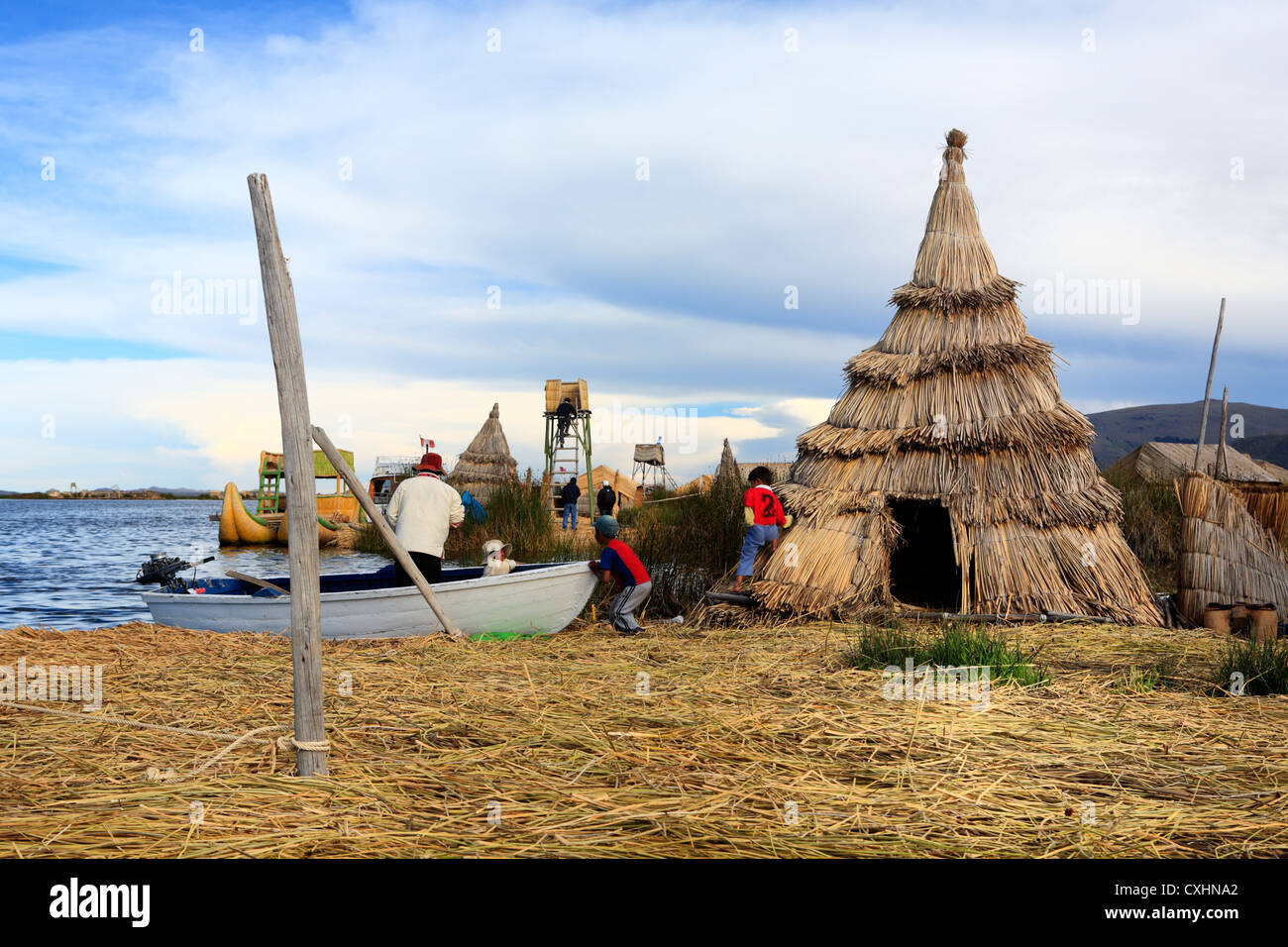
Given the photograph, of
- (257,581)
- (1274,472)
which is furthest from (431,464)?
(1274,472)

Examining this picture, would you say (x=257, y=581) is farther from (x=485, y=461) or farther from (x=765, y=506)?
(x=485, y=461)

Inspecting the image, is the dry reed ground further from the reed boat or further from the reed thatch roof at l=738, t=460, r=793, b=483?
the reed boat

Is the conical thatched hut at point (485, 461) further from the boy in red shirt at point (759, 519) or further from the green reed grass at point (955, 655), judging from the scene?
the green reed grass at point (955, 655)

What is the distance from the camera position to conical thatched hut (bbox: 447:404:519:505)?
1106 inches

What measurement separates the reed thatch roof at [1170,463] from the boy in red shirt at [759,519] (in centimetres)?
1226

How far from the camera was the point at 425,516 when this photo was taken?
8.04 m

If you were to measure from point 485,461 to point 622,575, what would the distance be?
20518 millimetres

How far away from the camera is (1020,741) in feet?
14.5

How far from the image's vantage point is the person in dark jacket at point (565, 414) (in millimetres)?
26219

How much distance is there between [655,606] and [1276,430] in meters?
51.3

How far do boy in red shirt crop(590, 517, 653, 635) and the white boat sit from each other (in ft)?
0.71

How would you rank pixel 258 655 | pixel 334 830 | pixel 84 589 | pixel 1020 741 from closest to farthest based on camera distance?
pixel 334 830 < pixel 1020 741 < pixel 258 655 < pixel 84 589
